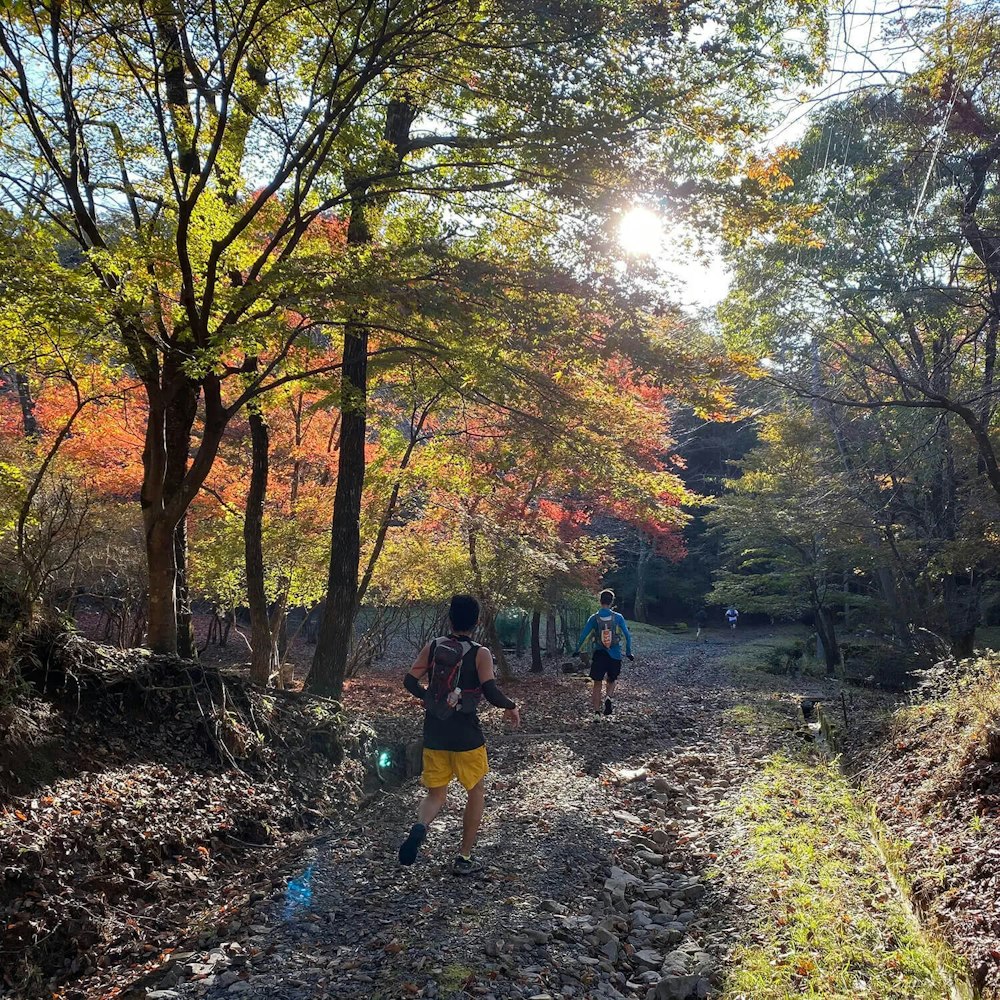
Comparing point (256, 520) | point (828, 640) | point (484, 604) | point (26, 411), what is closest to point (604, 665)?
point (256, 520)

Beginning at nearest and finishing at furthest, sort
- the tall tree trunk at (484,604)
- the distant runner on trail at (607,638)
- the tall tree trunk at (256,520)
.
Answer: the tall tree trunk at (256,520)
the distant runner on trail at (607,638)
the tall tree trunk at (484,604)

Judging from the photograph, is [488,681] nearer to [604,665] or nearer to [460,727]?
[460,727]

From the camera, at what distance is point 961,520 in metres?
14.2

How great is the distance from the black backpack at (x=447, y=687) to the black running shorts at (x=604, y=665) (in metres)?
5.92

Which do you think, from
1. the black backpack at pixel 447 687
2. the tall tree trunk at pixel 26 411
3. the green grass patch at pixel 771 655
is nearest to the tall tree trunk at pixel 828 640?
the green grass patch at pixel 771 655

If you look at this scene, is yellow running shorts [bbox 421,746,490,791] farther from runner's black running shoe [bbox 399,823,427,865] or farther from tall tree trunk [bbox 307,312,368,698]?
tall tree trunk [bbox 307,312,368,698]

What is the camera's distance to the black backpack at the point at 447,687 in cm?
467

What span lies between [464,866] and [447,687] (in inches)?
51.6

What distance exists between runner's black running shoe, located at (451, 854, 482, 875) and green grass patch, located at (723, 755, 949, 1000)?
1.78 m

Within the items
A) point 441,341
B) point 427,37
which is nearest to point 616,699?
point 441,341

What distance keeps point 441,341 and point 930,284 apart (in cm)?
828

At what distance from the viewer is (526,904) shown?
14.4ft

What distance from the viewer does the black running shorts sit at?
1035cm

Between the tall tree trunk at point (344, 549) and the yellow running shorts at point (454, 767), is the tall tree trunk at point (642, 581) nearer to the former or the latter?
the tall tree trunk at point (344, 549)
